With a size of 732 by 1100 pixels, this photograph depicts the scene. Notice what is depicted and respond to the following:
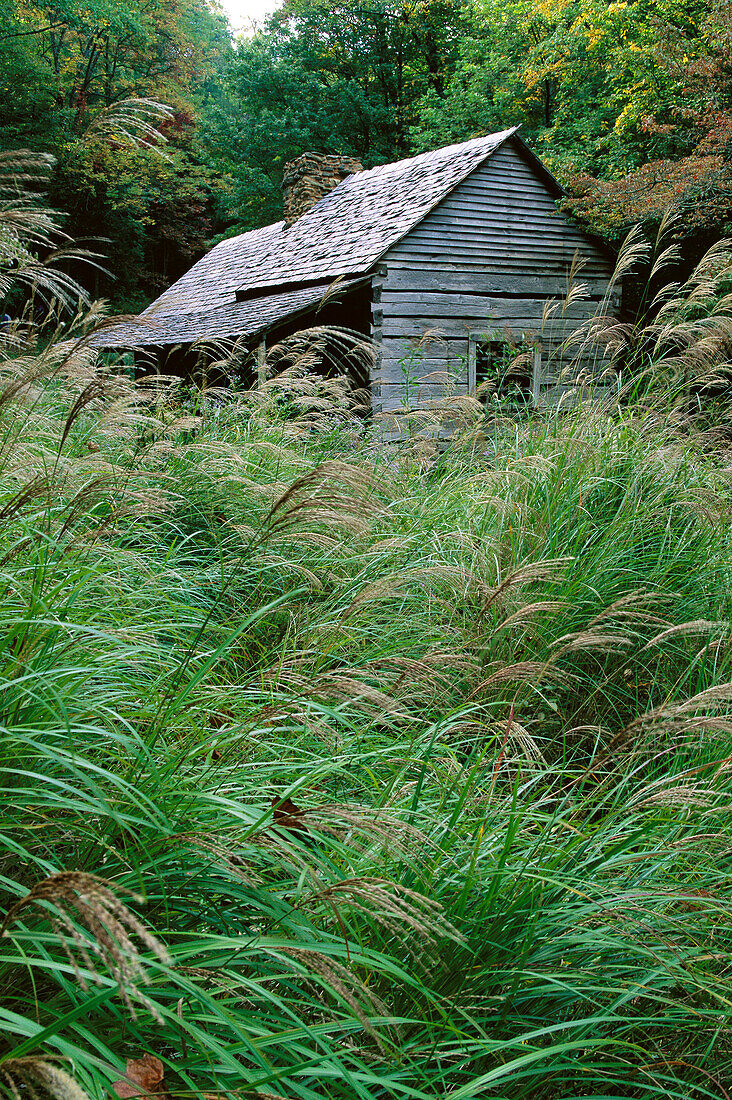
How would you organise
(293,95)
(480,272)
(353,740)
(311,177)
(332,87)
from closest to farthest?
1. (353,740)
2. (480,272)
3. (311,177)
4. (332,87)
5. (293,95)

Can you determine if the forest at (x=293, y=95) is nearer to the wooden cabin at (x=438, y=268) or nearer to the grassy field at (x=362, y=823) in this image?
the wooden cabin at (x=438, y=268)

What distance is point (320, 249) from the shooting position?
1356 cm

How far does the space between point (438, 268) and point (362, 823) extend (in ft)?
40.6

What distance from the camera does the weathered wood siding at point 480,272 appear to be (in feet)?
39.0

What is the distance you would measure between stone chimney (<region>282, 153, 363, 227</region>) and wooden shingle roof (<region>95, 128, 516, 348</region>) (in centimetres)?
142

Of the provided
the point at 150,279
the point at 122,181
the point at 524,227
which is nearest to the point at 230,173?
the point at 150,279

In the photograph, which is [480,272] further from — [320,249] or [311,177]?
[311,177]

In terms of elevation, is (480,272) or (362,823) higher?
(480,272)

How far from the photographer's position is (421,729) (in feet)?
8.14

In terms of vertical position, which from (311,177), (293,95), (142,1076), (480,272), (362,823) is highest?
(293,95)

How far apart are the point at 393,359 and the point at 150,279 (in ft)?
75.5

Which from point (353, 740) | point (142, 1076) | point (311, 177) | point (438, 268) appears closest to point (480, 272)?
point (438, 268)

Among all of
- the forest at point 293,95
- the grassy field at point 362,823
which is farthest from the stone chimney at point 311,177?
the grassy field at point 362,823

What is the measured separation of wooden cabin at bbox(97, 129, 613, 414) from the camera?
465 inches
